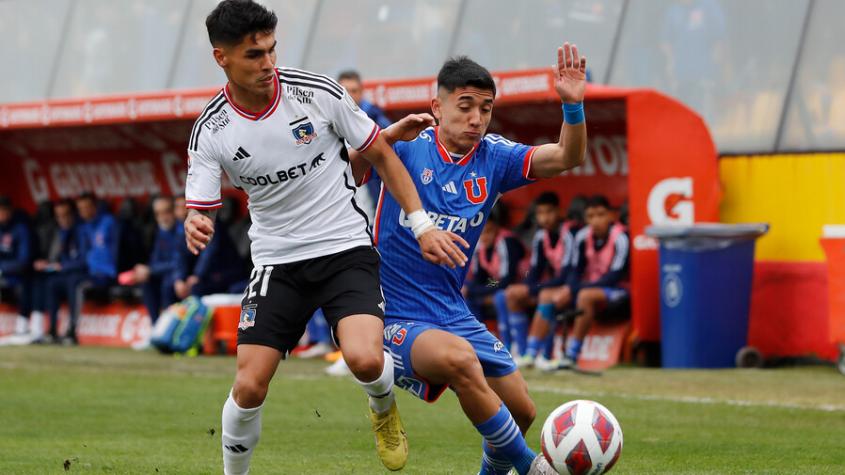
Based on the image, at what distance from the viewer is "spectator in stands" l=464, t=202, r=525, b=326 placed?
14.1 meters

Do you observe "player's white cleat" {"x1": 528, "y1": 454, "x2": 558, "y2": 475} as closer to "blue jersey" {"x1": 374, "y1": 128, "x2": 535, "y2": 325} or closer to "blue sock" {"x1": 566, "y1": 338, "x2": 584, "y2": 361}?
"blue jersey" {"x1": 374, "y1": 128, "x2": 535, "y2": 325}

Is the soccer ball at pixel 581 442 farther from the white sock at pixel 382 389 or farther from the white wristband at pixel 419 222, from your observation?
the white wristband at pixel 419 222

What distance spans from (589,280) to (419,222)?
25.0 feet

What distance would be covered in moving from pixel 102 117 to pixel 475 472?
10.9 m

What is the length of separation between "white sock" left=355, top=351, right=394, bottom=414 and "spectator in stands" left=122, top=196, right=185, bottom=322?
10644 mm

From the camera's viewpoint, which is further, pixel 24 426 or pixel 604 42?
pixel 604 42

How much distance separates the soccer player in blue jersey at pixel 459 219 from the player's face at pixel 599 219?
265 inches

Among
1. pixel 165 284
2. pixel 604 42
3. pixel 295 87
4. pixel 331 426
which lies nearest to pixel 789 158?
pixel 604 42

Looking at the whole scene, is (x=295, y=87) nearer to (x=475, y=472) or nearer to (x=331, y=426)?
(x=475, y=472)

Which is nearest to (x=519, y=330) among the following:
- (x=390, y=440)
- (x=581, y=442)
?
(x=390, y=440)

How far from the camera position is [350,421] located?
31.0 feet

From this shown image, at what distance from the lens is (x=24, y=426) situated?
9133 mm

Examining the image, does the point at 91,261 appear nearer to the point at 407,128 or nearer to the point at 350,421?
the point at 350,421

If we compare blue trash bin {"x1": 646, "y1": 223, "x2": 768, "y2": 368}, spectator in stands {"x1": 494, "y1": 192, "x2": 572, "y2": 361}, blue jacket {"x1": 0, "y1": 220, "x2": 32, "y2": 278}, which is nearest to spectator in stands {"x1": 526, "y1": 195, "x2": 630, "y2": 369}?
spectator in stands {"x1": 494, "y1": 192, "x2": 572, "y2": 361}
